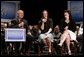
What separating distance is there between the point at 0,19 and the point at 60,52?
4.55 feet

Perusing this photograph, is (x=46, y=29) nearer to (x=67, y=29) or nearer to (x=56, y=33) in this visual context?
(x=56, y=33)

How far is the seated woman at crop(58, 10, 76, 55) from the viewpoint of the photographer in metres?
5.71

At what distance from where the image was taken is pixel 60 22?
571 centimetres

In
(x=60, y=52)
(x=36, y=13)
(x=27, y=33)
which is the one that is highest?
(x=36, y=13)

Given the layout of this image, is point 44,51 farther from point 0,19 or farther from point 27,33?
point 0,19

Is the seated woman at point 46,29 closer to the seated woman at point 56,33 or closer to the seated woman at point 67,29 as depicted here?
the seated woman at point 56,33

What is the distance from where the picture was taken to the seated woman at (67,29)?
5.71m

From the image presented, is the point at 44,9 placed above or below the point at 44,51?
above

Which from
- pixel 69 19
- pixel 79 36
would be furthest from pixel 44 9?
pixel 79 36

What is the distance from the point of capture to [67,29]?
18.9ft

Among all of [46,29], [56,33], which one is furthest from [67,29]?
[46,29]

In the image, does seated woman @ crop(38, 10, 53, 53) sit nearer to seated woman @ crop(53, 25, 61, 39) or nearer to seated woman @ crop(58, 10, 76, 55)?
seated woman @ crop(53, 25, 61, 39)

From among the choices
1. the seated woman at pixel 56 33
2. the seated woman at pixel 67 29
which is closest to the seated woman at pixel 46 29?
the seated woman at pixel 56 33

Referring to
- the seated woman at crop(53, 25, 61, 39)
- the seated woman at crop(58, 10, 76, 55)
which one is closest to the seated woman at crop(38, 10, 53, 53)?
the seated woman at crop(53, 25, 61, 39)
